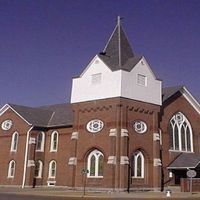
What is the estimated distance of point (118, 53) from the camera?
141 feet

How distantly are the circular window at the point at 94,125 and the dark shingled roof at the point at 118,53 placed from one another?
19.8 feet

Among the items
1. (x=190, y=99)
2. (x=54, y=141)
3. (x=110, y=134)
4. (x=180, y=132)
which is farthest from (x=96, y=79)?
(x=190, y=99)

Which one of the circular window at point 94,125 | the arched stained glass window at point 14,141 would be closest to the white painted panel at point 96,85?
the circular window at point 94,125

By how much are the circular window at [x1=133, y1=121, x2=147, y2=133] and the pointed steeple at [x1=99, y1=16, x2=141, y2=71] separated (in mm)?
6000

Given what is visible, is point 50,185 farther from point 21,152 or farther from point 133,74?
point 133,74

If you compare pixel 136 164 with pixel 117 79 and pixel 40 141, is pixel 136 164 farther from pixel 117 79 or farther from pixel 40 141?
pixel 40 141

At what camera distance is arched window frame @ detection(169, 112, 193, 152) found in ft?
147

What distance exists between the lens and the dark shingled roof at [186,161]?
4066cm

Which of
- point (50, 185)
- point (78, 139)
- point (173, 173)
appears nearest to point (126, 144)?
point (78, 139)

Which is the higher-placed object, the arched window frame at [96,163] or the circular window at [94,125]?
the circular window at [94,125]

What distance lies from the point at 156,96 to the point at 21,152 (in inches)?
704

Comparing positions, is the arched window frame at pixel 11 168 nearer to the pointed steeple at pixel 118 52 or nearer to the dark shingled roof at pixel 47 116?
the dark shingled roof at pixel 47 116

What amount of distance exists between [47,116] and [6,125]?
5.55m

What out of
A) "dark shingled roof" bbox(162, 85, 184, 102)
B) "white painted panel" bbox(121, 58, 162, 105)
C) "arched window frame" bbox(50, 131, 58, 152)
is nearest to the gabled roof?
"arched window frame" bbox(50, 131, 58, 152)
